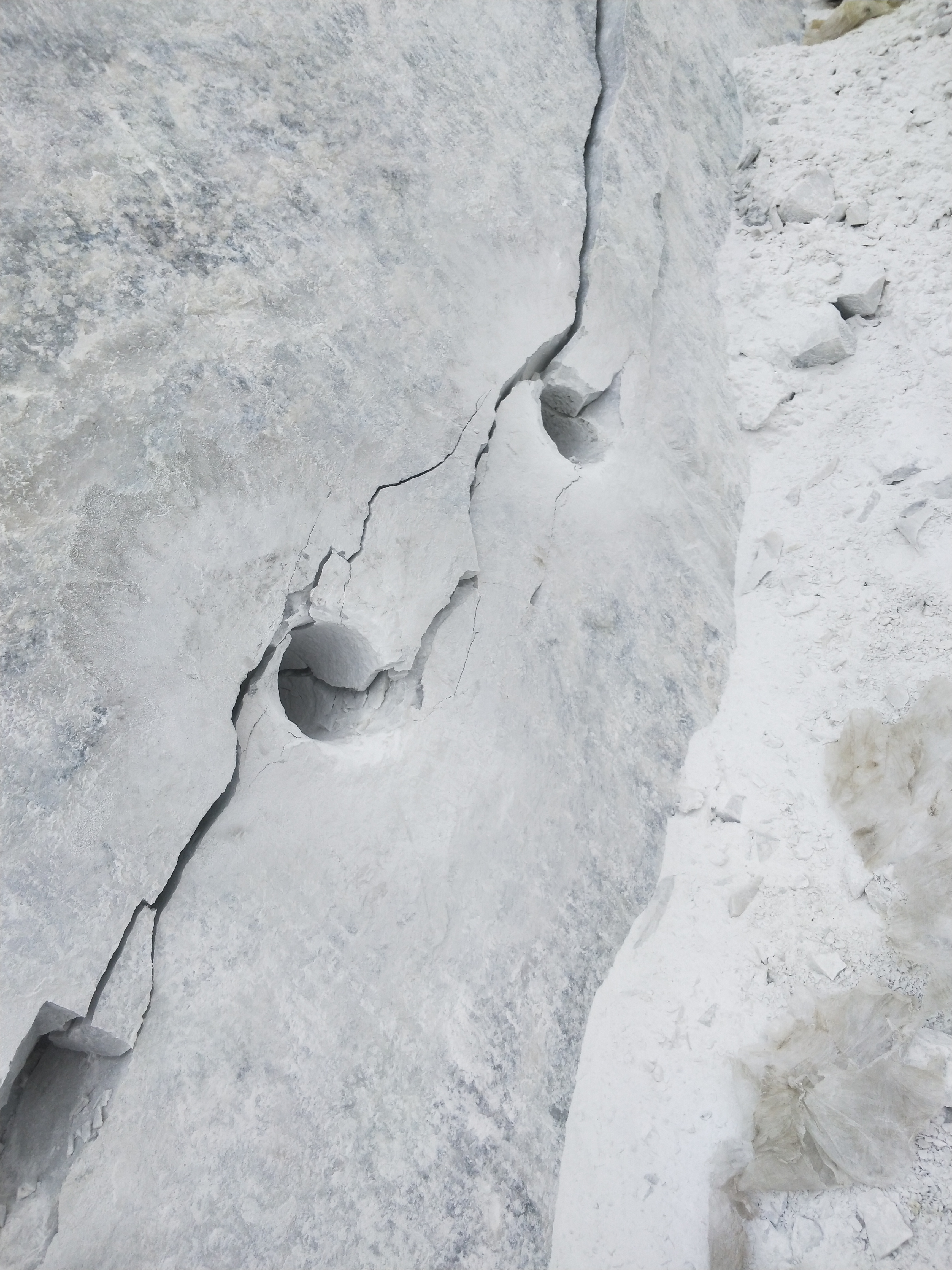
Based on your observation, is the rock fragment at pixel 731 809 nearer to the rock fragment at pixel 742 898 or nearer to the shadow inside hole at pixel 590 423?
the rock fragment at pixel 742 898

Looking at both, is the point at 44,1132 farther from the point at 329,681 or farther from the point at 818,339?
the point at 818,339

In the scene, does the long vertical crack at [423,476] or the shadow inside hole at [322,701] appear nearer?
the long vertical crack at [423,476]

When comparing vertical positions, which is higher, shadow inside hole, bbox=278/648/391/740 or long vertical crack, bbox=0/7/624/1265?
long vertical crack, bbox=0/7/624/1265

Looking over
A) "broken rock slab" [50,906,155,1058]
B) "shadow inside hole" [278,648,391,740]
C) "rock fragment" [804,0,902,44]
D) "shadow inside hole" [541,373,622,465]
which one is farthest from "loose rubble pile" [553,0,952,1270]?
"broken rock slab" [50,906,155,1058]

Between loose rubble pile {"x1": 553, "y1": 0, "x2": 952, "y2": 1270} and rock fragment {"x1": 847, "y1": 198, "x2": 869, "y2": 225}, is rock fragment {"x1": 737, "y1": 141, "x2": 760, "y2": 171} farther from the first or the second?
rock fragment {"x1": 847, "y1": 198, "x2": 869, "y2": 225}

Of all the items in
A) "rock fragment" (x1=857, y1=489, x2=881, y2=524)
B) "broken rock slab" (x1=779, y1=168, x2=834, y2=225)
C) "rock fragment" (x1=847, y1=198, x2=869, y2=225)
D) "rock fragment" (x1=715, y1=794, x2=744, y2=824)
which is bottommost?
"rock fragment" (x1=715, y1=794, x2=744, y2=824)

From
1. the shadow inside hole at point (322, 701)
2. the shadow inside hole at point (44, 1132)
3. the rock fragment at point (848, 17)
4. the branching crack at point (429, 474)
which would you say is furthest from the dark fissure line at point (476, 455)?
the rock fragment at point (848, 17)

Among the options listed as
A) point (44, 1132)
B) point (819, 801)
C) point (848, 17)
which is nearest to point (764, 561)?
point (819, 801)
